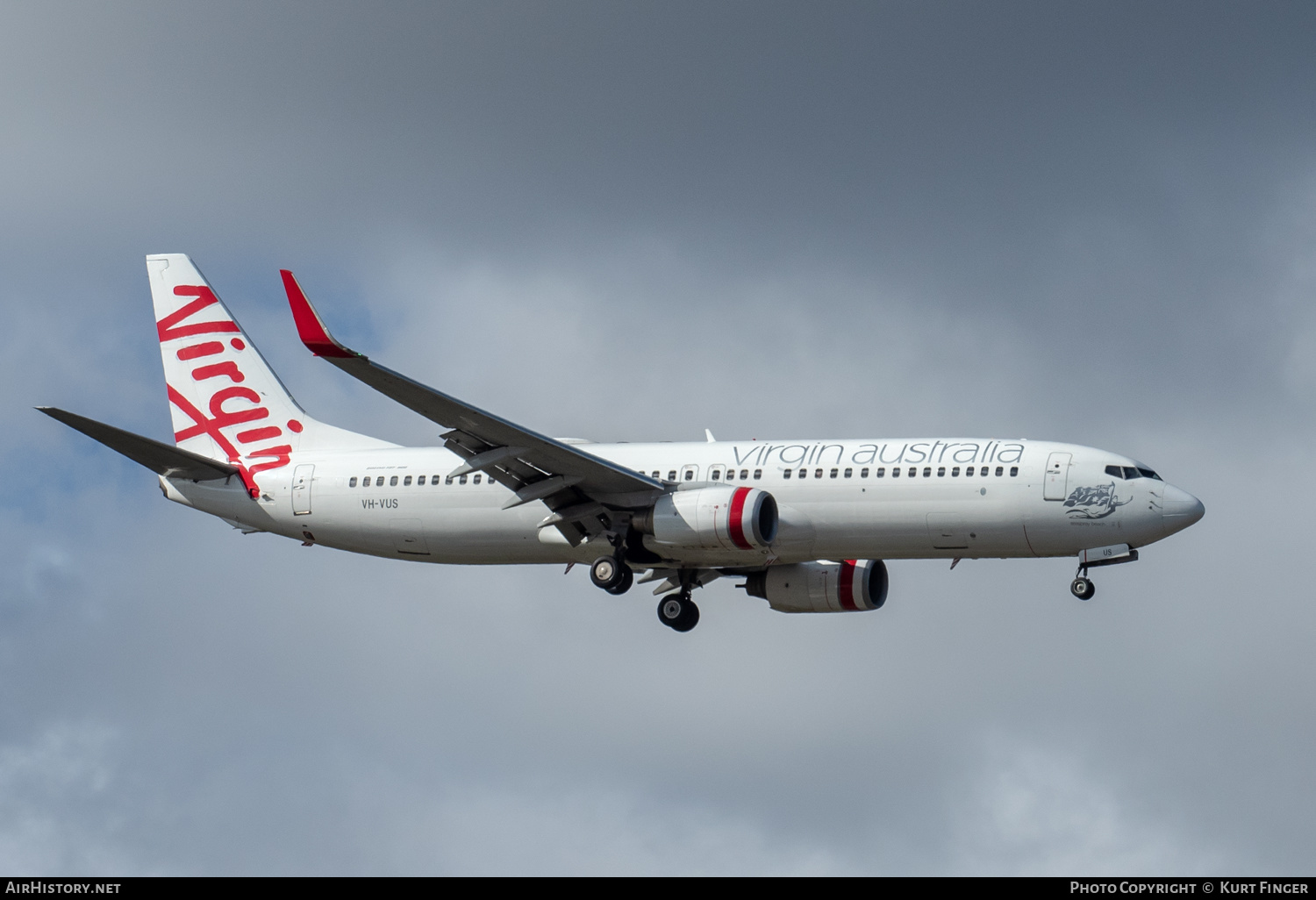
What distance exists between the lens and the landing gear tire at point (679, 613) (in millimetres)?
60969

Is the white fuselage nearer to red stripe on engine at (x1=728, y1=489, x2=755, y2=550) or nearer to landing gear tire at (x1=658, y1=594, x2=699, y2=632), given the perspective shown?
red stripe on engine at (x1=728, y1=489, x2=755, y2=550)

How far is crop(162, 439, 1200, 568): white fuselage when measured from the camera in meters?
52.8

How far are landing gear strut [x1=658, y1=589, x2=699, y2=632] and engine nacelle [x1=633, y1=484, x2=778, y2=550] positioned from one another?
21.4 feet

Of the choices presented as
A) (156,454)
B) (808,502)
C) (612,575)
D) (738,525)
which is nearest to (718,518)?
(738,525)

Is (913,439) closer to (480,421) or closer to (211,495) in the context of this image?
(480,421)

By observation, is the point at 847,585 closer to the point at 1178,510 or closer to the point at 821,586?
the point at 821,586

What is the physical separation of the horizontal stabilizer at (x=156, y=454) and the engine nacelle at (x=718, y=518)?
1578 centimetres

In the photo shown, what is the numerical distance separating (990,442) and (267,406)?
24880mm

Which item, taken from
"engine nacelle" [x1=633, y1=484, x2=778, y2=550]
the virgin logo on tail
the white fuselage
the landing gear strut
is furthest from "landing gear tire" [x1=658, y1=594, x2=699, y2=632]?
the virgin logo on tail

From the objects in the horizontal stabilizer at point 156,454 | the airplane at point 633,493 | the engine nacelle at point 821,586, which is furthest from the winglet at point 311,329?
the engine nacelle at point 821,586

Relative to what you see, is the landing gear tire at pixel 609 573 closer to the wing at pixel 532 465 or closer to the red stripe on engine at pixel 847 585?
the wing at pixel 532 465

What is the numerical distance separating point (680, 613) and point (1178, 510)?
1670 cm

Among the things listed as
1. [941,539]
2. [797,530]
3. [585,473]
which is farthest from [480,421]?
[941,539]
